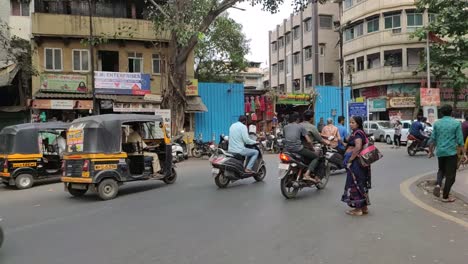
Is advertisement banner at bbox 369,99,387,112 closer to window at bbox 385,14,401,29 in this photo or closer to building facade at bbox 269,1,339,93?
window at bbox 385,14,401,29

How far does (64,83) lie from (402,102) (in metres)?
28.2

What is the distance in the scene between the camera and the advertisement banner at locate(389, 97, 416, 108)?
39.0 m

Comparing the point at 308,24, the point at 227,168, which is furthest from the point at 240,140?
the point at 308,24

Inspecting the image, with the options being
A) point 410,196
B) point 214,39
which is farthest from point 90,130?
point 214,39

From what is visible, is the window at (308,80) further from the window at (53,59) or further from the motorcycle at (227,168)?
the motorcycle at (227,168)

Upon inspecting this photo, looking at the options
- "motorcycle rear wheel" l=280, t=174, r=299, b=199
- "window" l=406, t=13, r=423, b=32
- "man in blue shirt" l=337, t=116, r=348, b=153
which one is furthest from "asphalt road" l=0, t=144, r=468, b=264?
"window" l=406, t=13, r=423, b=32

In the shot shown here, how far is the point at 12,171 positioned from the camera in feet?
40.5

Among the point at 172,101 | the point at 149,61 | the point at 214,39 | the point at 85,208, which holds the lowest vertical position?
the point at 85,208

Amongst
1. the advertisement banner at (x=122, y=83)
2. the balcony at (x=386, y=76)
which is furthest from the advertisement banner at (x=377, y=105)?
the advertisement banner at (x=122, y=83)

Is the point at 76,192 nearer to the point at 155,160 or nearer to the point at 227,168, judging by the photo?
the point at 155,160

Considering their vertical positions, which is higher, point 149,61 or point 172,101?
point 149,61

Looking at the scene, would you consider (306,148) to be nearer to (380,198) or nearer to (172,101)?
(380,198)

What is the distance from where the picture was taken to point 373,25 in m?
42.4

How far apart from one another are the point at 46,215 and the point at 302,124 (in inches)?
211
